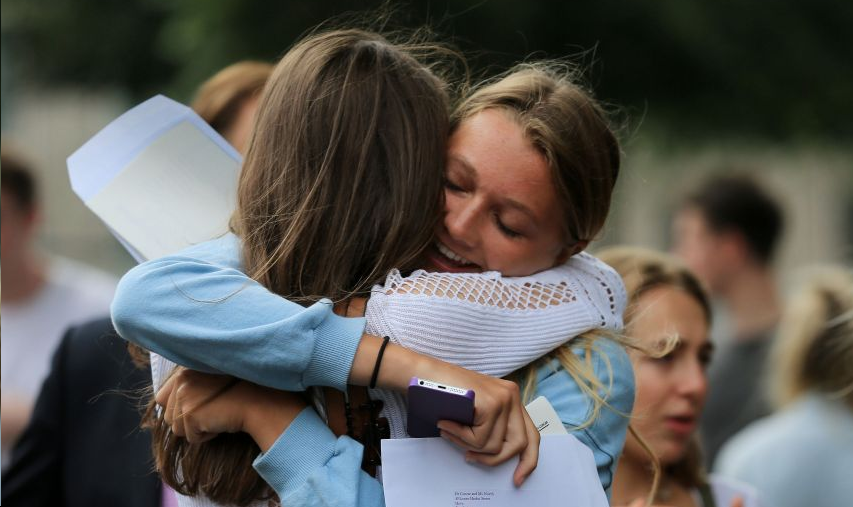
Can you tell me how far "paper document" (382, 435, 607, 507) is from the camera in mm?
1682

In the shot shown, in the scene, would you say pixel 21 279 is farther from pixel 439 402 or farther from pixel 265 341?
pixel 439 402

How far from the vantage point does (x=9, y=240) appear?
15.0ft

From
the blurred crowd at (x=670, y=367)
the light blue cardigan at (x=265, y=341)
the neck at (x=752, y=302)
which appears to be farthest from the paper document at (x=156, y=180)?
the neck at (x=752, y=302)

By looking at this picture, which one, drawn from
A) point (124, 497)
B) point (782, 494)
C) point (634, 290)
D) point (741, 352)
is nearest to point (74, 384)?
point (124, 497)

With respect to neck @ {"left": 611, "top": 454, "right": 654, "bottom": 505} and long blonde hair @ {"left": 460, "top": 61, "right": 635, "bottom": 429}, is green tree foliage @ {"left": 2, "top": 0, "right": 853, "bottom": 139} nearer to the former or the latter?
neck @ {"left": 611, "top": 454, "right": 654, "bottom": 505}

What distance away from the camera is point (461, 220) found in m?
1.87

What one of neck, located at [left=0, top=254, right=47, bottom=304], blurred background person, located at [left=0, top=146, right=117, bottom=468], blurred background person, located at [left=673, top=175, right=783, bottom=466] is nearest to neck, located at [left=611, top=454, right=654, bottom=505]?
blurred background person, located at [left=0, top=146, right=117, bottom=468]

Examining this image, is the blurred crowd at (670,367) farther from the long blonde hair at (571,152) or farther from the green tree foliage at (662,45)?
the green tree foliage at (662,45)

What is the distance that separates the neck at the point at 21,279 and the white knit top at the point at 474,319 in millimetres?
2698

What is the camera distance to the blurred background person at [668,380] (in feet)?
9.02

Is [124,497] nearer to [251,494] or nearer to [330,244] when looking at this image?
[251,494]

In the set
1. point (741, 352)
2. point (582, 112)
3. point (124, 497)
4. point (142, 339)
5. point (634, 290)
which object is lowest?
point (741, 352)

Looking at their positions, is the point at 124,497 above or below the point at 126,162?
below

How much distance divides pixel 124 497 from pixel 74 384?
31cm
